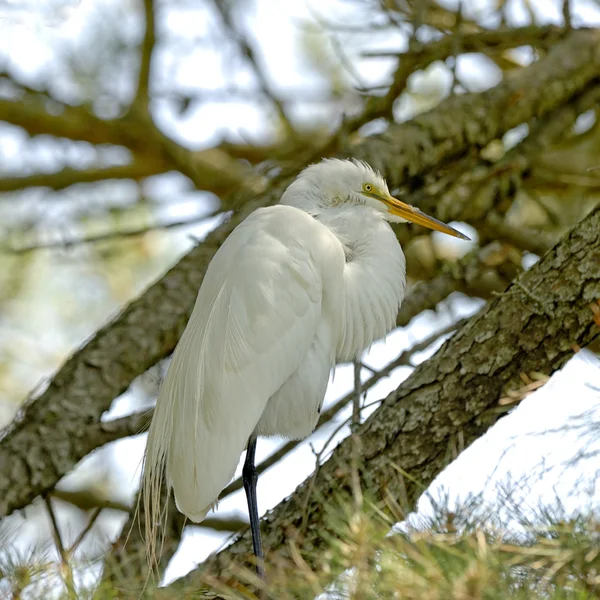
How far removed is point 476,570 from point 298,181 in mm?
1513

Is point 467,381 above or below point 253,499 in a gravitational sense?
below

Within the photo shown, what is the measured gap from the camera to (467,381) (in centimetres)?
181

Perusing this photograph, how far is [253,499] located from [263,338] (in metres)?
0.39

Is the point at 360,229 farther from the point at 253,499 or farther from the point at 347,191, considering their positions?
the point at 253,499

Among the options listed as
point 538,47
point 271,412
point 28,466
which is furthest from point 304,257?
point 538,47

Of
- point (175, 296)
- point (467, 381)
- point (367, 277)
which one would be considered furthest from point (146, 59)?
point (467, 381)

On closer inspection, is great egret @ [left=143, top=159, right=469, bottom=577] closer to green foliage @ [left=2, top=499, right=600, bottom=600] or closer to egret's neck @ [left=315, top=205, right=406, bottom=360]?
egret's neck @ [left=315, top=205, right=406, bottom=360]

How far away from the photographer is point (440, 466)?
1.87 metres

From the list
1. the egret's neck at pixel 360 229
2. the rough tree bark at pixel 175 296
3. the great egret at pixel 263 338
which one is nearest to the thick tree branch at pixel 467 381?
the great egret at pixel 263 338

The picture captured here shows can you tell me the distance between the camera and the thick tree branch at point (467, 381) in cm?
173

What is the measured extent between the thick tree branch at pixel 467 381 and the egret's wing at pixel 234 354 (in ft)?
0.67

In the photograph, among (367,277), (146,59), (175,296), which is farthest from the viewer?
(146,59)

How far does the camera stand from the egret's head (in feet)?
7.64

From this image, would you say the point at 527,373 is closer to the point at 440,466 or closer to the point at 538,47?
the point at 440,466
